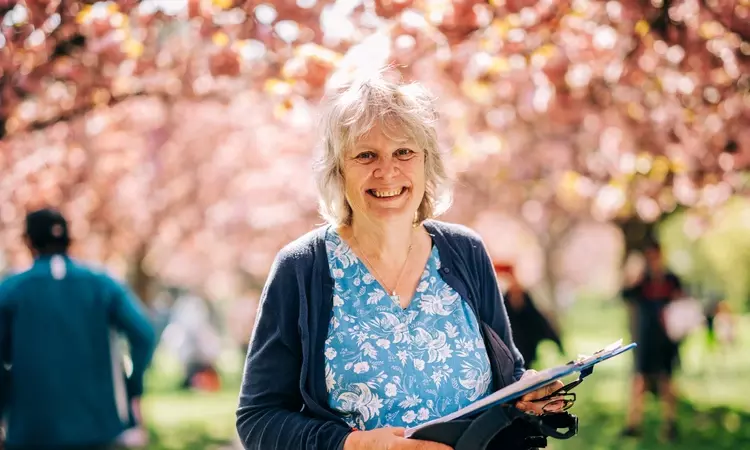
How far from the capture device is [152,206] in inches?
712

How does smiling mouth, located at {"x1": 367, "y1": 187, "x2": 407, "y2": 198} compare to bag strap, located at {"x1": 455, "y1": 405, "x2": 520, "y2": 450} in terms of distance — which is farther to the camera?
smiling mouth, located at {"x1": 367, "y1": 187, "x2": 407, "y2": 198}

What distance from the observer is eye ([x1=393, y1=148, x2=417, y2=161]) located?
270 centimetres

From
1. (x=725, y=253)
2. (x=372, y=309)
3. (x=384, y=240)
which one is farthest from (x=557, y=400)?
(x=725, y=253)

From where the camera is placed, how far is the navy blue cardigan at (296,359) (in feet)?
8.22

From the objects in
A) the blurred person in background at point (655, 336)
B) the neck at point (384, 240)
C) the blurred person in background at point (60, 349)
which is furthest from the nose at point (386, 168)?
the blurred person in background at point (655, 336)

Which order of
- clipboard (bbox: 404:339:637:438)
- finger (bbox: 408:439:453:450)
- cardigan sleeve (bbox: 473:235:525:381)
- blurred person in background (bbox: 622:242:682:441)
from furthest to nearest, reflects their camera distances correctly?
blurred person in background (bbox: 622:242:682:441) < cardigan sleeve (bbox: 473:235:525:381) < finger (bbox: 408:439:453:450) < clipboard (bbox: 404:339:637:438)

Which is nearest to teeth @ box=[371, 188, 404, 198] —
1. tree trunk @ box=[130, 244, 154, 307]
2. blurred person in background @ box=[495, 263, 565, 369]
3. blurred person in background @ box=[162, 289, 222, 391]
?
blurred person in background @ box=[495, 263, 565, 369]

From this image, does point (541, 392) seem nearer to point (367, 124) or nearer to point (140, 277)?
point (367, 124)

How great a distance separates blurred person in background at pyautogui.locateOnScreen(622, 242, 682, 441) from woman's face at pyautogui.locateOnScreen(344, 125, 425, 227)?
25.9 feet

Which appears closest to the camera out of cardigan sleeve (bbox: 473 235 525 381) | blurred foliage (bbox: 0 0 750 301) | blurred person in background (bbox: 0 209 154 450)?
cardigan sleeve (bbox: 473 235 525 381)

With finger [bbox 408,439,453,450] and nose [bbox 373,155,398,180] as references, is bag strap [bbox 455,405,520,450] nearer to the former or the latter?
finger [bbox 408,439,453,450]

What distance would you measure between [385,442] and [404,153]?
819 millimetres

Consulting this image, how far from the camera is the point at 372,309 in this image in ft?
8.64

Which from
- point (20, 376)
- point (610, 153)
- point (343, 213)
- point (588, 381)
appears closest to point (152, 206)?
point (588, 381)
